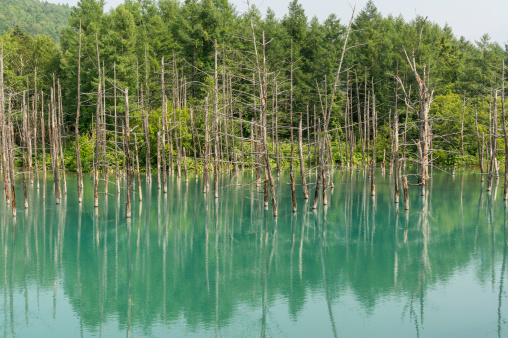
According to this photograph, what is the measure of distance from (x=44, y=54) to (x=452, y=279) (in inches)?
1939

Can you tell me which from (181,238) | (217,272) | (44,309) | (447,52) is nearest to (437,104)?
(447,52)

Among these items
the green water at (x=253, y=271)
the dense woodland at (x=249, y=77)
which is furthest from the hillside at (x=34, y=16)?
the green water at (x=253, y=271)

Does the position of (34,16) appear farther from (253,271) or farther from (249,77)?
(253,271)

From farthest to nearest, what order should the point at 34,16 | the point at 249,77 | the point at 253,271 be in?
1. the point at 34,16
2. the point at 249,77
3. the point at 253,271

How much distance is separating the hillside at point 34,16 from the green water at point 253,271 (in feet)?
277

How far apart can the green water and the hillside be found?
277 feet

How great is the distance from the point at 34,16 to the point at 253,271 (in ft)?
425

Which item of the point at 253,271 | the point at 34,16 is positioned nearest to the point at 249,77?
the point at 253,271

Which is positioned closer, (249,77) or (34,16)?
(249,77)

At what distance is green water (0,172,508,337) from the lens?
9.97 m

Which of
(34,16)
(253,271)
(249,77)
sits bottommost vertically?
(253,271)

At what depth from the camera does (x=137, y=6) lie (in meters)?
56.2

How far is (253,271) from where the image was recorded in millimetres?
13609

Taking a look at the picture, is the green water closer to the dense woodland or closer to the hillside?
the dense woodland
